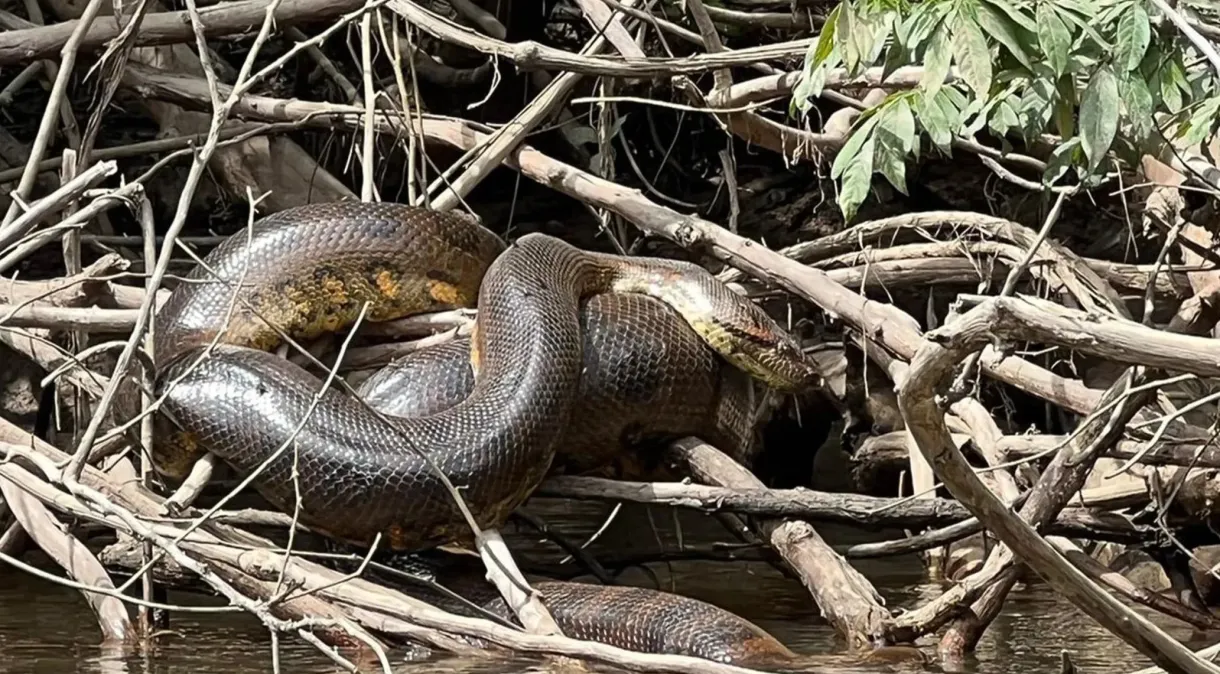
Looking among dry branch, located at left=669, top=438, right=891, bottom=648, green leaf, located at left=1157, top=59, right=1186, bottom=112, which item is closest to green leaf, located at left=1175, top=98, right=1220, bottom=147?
green leaf, located at left=1157, top=59, right=1186, bottom=112

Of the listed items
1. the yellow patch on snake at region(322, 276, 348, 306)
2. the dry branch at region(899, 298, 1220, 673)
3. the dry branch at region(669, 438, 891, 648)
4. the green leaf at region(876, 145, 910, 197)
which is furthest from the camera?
the yellow patch on snake at region(322, 276, 348, 306)

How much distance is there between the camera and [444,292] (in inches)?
228

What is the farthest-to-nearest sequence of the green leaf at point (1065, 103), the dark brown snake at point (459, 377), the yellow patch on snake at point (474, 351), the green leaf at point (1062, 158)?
the yellow patch on snake at point (474, 351)
the dark brown snake at point (459, 377)
the green leaf at point (1062, 158)
the green leaf at point (1065, 103)

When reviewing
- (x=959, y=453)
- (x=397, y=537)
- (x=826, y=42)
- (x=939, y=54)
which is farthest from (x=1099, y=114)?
(x=397, y=537)

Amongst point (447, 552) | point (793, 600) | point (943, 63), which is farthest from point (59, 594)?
point (943, 63)

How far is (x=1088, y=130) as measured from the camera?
340 cm

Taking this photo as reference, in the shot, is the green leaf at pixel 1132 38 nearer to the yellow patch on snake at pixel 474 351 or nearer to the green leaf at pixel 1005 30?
the green leaf at pixel 1005 30

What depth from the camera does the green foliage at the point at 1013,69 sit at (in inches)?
129

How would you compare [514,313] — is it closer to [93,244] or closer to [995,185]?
[93,244]

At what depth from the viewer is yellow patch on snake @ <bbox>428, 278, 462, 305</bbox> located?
18.9 feet

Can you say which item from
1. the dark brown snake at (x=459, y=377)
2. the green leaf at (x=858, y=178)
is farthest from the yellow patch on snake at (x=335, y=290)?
the green leaf at (x=858, y=178)

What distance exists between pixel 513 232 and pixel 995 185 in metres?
2.26

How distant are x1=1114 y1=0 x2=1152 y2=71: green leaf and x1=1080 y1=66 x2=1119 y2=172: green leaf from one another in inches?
1.5

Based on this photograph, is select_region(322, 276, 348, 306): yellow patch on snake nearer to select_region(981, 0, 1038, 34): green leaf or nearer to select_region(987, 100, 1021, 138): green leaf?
select_region(987, 100, 1021, 138): green leaf
